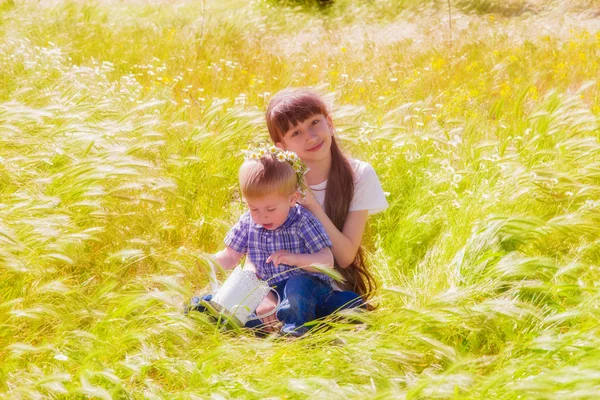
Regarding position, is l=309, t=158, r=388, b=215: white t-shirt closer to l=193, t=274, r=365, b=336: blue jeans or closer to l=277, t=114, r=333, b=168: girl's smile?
l=277, t=114, r=333, b=168: girl's smile

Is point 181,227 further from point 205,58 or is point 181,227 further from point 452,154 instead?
point 205,58

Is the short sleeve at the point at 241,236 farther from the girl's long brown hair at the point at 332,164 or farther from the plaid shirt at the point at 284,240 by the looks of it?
the girl's long brown hair at the point at 332,164

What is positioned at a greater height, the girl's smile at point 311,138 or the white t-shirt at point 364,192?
the girl's smile at point 311,138

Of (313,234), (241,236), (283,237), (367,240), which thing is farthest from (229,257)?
(367,240)

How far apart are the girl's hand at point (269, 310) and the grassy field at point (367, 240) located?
0.50ft

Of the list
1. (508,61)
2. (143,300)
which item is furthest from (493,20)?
(143,300)

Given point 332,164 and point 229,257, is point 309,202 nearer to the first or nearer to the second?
point 332,164

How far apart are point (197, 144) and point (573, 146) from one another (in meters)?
1.99

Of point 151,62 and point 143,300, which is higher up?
point 151,62

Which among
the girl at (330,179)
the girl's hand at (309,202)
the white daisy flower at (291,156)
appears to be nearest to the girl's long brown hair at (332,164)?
the girl at (330,179)

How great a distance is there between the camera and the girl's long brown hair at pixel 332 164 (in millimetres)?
3273

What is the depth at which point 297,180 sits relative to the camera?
3.09 meters

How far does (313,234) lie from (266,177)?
1.01ft

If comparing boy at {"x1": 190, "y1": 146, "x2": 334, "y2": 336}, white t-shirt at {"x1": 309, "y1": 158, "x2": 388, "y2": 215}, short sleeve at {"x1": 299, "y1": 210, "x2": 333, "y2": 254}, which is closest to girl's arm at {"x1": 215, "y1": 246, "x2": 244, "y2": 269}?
boy at {"x1": 190, "y1": 146, "x2": 334, "y2": 336}
